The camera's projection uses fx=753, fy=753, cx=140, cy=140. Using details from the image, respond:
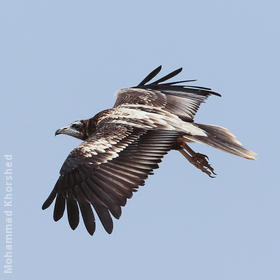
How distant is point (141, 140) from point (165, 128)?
1.69ft

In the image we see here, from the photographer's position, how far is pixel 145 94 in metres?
13.7

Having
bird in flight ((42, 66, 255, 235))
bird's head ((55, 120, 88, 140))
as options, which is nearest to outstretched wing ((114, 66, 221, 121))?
bird in flight ((42, 66, 255, 235))

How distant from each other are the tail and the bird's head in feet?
6.41

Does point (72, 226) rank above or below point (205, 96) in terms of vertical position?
below

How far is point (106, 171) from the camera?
34.3 ft

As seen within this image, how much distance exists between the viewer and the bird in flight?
10.1m

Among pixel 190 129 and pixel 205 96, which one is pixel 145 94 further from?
pixel 190 129

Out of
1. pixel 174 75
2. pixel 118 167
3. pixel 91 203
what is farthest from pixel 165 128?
pixel 174 75

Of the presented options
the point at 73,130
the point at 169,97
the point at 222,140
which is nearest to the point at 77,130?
the point at 73,130

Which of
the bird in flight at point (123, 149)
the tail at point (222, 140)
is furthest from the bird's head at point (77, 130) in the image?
the tail at point (222, 140)

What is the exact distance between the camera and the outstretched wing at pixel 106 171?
10008mm

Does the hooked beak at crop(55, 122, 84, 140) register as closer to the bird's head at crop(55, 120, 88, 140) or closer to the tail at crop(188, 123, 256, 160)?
the bird's head at crop(55, 120, 88, 140)

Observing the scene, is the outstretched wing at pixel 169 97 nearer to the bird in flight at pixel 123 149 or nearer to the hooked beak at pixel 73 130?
the bird in flight at pixel 123 149

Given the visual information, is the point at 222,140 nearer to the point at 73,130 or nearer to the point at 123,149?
the point at 123,149
